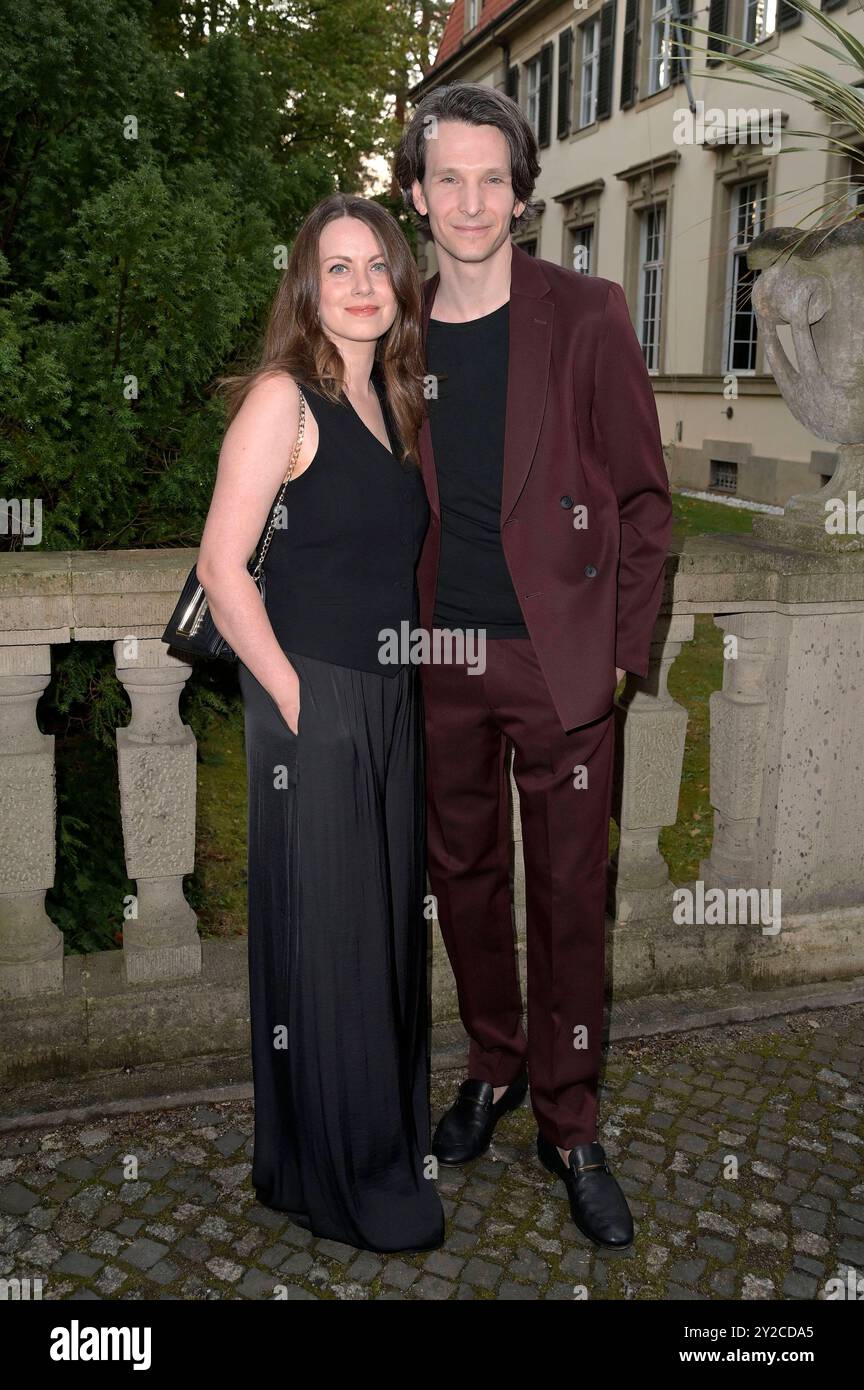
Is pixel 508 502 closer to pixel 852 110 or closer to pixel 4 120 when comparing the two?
pixel 852 110

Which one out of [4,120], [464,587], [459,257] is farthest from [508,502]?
[4,120]

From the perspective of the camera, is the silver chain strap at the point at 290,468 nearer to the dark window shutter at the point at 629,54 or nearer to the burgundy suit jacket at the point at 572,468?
the burgundy suit jacket at the point at 572,468

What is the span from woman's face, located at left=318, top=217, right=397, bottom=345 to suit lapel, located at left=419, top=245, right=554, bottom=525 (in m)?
0.27

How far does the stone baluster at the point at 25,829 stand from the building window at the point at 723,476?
51.6ft

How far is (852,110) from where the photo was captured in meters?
3.57

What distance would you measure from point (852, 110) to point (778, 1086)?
275cm

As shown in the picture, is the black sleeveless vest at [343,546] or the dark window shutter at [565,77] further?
the dark window shutter at [565,77]

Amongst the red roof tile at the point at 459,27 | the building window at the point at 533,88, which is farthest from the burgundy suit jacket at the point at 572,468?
the red roof tile at the point at 459,27

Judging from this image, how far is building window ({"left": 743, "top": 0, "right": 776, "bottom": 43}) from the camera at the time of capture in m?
15.8

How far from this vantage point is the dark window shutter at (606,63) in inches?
844

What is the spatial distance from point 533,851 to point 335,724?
2.12ft

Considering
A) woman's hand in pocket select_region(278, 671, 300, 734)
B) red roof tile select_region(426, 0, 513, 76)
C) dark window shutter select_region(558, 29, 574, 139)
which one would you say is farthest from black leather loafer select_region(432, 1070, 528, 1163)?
red roof tile select_region(426, 0, 513, 76)

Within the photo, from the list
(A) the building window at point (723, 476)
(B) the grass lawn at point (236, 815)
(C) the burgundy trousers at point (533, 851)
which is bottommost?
(B) the grass lawn at point (236, 815)

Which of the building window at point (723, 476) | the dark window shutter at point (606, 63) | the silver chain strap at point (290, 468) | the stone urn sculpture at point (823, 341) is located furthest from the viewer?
the dark window shutter at point (606, 63)
